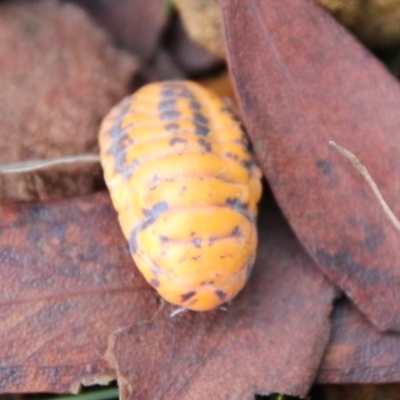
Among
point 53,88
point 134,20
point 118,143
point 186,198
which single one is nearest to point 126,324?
point 186,198

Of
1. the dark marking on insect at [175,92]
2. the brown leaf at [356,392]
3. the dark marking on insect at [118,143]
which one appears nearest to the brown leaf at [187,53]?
the dark marking on insect at [175,92]

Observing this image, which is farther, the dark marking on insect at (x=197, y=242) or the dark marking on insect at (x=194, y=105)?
the dark marking on insect at (x=194, y=105)

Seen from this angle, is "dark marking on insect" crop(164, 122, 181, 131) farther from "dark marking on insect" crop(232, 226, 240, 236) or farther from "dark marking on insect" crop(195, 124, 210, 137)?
"dark marking on insect" crop(232, 226, 240, 236)

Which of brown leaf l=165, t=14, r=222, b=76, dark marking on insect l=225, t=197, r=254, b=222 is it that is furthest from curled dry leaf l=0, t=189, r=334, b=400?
brown leaf l=165, t=14, r=222, b=76

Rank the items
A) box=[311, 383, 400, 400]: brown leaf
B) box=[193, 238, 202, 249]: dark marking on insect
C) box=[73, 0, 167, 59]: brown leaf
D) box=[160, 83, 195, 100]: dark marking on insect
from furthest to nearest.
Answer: box=[73, 0, 167, 59]: brown leaf → box=[160, 83, 195, 100]: dark marking on insect → box=[311, 383, 400, 400]: brown leaf → box=[193, 238, 202, 249]: dark marking on insect

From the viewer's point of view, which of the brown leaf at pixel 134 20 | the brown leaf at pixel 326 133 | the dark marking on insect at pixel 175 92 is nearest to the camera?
the brown leaf at pixel 326 133

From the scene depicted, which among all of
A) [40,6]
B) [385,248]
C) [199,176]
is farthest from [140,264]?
[40,6]

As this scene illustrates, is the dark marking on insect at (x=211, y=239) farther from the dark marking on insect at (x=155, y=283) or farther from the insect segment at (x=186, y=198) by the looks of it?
the dark marking on insect at (x=155, y=283)
